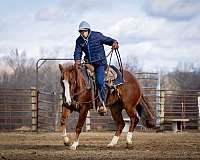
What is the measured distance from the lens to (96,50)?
1073 cm

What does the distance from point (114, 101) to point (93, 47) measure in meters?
1.33

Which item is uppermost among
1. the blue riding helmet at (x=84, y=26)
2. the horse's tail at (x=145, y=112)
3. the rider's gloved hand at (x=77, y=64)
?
the blue riding helmet at (x=84, y=26)

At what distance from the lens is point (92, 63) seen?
10742 millimetres

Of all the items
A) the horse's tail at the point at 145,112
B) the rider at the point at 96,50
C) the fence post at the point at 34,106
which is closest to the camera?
the rider at the point at 96,50

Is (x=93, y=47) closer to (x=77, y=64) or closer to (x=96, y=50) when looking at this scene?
(x=96, y=50)

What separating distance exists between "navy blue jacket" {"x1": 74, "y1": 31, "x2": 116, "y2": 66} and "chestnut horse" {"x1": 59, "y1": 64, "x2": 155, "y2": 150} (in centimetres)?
43

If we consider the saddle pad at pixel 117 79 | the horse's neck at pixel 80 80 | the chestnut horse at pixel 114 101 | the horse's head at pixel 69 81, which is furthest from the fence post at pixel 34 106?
the horse's head at pixel 69 81

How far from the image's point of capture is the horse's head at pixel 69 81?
10148 millimetres

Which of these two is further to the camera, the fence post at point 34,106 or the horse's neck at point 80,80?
the fence post at point 34,106

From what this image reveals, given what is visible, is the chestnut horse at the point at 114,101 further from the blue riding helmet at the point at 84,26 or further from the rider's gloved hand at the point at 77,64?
the blue riding helmet at the point at 84,26

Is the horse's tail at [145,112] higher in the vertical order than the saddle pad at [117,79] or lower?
lower

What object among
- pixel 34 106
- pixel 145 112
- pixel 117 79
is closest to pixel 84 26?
pixel 117 79

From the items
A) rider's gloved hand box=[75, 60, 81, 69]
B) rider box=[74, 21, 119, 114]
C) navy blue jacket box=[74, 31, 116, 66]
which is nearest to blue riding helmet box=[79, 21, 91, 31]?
rider box=[74, 21, 119, 114]

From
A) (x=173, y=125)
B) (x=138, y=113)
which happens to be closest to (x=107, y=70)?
(x=138, y=113)
